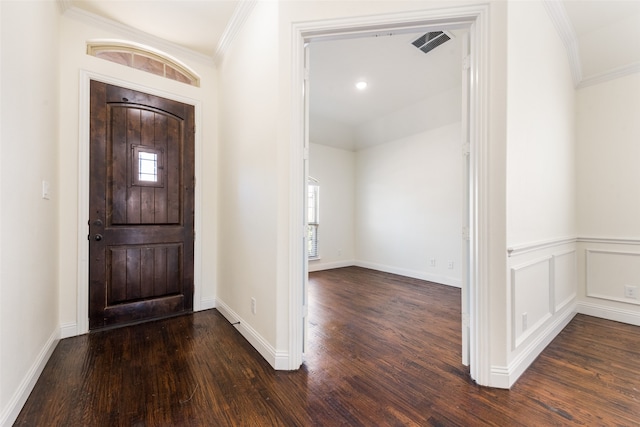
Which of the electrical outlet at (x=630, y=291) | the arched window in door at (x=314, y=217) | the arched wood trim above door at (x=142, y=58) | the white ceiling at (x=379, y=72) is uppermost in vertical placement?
the white ceiling at (x=379, y=72)

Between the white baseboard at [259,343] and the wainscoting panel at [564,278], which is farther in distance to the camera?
the wainscoting panel at [564,278]

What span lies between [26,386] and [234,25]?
9.93 ft

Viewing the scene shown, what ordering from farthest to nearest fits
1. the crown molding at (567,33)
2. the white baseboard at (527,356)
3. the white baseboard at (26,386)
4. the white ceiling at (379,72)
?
the white ceiling at (379,72) < the crown molding at (567,33) < the white baseboard at (527,356) < the white baseboard at (26,386)

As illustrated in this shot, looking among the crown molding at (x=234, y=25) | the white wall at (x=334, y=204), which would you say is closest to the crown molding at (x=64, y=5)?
the crown molding at (x=234, y=25)

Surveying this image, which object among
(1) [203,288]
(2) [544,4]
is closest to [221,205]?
(1) [203,288]

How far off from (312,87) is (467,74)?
240cm

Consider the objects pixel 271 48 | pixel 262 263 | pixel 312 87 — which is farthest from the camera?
pixel 312 87

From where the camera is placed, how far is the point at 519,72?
1.71m

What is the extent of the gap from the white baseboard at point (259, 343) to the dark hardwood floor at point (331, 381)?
0.05 meters

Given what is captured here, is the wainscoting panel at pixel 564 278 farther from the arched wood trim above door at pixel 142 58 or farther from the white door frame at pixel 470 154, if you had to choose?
the arched wood trim above door at pixel 142 58

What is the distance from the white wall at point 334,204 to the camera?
5.21 metres

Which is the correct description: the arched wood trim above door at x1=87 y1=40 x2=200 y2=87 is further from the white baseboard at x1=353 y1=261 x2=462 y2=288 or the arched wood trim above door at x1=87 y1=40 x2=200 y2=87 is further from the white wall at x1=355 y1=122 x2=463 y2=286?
the white baseboard at x1=353 y1=261 x2=462 y2=288

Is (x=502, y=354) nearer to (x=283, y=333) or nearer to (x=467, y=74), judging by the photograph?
(x=283, y=333)

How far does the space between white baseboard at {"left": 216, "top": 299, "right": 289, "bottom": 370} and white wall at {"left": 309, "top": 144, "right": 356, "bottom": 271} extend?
266cm
